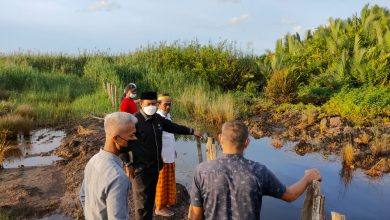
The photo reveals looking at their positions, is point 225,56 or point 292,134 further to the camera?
point 225,56

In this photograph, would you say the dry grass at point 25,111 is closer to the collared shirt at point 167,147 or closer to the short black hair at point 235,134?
Result: the collared shirt at point 167,147

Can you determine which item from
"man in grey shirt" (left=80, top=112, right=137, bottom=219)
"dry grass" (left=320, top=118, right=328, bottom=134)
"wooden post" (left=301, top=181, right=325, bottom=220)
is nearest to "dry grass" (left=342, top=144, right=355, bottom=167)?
"dry grass" (left=320, top=118, right=328, bottom=134)

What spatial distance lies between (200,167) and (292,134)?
9.14m

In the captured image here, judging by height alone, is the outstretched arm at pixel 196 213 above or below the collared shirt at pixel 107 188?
below

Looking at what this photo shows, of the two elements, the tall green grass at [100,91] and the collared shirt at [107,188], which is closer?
the collared shirt at [107,188]

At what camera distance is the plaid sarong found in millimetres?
5848

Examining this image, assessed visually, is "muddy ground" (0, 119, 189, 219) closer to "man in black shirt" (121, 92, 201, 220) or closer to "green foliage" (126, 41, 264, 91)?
"man in black shirt" (121, 92, 201, 220)

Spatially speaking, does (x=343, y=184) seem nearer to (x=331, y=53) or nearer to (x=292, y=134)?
(x=292, y=134)

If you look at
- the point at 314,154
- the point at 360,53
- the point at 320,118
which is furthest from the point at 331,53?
the point at 314,154

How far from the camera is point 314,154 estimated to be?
10.0 m

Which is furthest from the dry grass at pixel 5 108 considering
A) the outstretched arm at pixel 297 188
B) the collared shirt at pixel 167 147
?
the outstretched arm at pixel 297 188

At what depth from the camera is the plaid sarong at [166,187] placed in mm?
5848

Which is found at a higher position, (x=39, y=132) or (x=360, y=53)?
(x=360, y=53)

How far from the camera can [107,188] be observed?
2.67 meters
